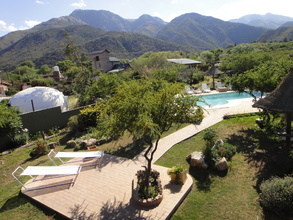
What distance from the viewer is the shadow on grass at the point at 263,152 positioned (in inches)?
294

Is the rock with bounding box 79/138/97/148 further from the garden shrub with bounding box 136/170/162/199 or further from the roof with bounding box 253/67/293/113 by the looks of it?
the roof with bounding box 253/67/293/113

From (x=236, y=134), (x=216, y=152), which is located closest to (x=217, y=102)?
(x=236, y=134)

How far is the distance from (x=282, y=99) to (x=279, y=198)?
505 centimetres

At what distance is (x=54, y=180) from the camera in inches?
310

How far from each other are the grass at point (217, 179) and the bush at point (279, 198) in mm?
303

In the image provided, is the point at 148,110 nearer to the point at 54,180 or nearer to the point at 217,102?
the point at 54,180

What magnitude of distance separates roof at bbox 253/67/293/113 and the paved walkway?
3.71 metres

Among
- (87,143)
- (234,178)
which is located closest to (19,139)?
(87,143)

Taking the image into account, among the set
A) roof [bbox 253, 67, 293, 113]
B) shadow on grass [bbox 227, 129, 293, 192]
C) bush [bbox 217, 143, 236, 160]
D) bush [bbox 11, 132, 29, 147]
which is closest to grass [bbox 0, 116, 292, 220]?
shadow on grass [bbox 227, 129, 293, 192]

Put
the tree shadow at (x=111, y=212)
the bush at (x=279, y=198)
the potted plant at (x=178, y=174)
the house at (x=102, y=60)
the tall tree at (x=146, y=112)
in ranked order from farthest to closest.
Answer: the house at (x=102, y=60) < the potted plant at (x=178, y=174) < the tree shadow at (x=111, y=212) < the bush at (x=279, y=198) < the tall tree at (x=146, y=112)

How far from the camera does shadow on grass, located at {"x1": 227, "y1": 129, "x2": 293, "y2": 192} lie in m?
7.46

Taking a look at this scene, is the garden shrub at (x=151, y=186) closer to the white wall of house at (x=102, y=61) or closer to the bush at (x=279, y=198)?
the bush at (x=279, y=198)

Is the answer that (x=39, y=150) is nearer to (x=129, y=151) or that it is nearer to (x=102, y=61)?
(x=129, y=151)

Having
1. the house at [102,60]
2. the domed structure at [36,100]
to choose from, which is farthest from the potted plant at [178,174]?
the house at [102,60]
